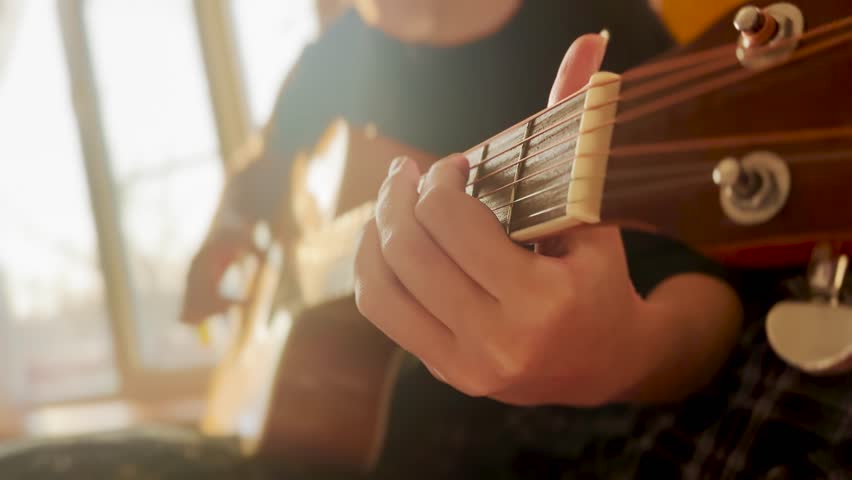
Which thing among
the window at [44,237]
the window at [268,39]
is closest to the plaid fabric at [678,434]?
the window at [268,39]

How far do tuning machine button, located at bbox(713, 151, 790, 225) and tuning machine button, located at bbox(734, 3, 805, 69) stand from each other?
35mm

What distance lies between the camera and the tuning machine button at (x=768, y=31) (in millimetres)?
224

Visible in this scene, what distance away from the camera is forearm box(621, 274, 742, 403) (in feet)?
1.20

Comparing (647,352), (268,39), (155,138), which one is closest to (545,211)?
(647,352)

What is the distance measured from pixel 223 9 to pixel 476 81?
3.68 ft

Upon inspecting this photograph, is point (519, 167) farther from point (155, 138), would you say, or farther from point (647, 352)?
point (155, 138)

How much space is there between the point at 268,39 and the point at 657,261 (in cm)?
77

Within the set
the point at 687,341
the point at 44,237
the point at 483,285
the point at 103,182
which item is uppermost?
the point at 483,285

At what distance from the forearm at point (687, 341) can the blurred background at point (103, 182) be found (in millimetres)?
1007

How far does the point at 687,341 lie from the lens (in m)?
0.38

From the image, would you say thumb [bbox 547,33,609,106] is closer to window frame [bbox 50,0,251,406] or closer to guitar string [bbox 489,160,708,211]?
guitar string [bbox 489,160,708,211]

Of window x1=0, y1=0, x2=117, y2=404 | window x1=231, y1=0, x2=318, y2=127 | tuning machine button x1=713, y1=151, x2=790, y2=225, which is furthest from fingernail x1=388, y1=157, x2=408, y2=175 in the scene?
window x1=0, y1=0, x2=117, y2=404

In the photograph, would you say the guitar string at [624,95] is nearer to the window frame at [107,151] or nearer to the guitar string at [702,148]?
the guitar string at [702,148]

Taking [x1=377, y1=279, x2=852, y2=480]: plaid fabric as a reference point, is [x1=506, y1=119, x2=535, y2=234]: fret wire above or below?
above
